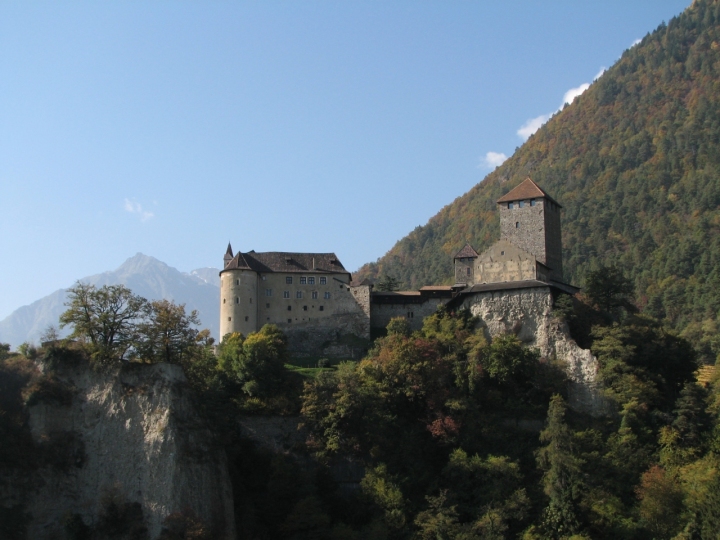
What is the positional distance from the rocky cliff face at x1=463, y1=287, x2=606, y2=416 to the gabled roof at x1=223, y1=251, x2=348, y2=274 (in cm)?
1209

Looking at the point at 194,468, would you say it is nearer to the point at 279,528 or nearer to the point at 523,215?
the point at 279,528

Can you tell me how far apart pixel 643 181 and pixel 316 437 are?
304 ft

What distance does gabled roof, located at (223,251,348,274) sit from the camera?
67.0 metres

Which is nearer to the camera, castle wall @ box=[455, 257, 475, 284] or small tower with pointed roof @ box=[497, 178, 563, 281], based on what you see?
small tower with pointed roof @ box=[497, 178, 563, 281]

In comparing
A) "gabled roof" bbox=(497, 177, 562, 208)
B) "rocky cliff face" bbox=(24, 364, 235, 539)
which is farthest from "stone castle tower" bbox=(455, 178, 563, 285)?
"rocky cliff face" bbox=(24, 364, 235, 539)

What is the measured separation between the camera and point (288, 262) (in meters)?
68.1

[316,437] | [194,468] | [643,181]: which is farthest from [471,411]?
[643,181]

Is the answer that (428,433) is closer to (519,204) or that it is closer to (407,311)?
(407,311)

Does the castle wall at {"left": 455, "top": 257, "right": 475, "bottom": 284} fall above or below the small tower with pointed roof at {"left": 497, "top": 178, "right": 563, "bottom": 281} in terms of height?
below

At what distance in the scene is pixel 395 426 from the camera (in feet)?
177

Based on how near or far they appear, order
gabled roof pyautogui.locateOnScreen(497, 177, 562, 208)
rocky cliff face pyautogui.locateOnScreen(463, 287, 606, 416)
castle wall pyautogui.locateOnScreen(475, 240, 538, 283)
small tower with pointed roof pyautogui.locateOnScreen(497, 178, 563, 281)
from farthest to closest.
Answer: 1. gabled roof pyautogui.locateOnScreen(497, 177, 562, 208)
2. small tower with pointed roof pyautogui.locateOnScreen(497, 178, 563, 281)
3. castle wall pyautogui.locateOnScreen(475, 240, 538, 283)
4. rocky cliff face pyautogui.locateOnScreen(463, 287, 606, 416)

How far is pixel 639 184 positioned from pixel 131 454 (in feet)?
331

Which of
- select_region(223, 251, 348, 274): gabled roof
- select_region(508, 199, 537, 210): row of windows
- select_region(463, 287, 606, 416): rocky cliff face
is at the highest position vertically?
select_region(508, 199, 537, 210): row of windows

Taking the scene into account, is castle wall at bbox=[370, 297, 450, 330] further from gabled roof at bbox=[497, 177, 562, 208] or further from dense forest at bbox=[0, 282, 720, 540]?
gabled roof at bbox=[497, 177, 562, 208]
